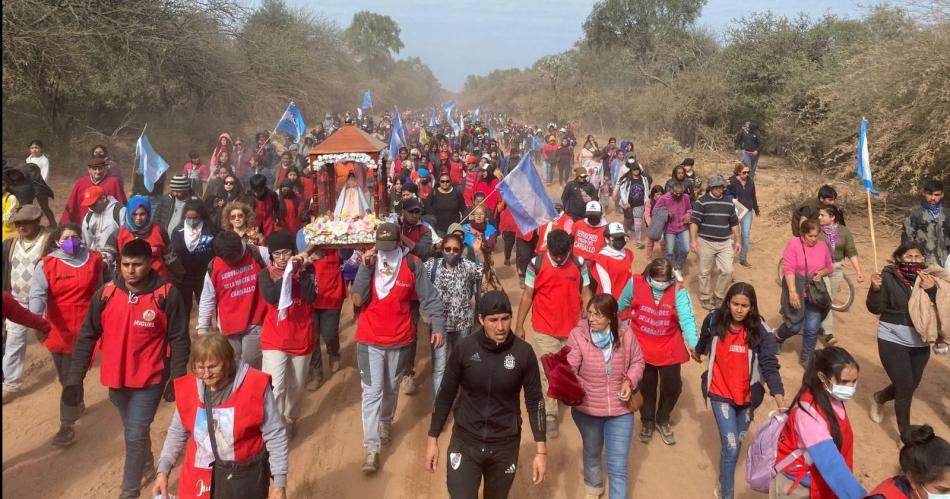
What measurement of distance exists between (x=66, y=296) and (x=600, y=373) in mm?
4378

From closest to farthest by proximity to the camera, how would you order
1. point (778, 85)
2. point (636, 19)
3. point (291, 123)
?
point (291, 123) < point (778, 85) < point (636, 19)

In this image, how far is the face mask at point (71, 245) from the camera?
483 cm

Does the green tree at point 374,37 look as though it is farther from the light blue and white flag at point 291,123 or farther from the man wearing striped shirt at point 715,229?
the man wearing striped shirt at point 715,229

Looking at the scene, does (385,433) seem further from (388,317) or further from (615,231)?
(615,231)

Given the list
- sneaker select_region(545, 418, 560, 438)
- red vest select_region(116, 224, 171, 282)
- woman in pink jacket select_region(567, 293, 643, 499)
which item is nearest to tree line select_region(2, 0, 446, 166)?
red vest select_region(116, 224, 171, 282)

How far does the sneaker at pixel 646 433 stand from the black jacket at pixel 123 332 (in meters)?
3.78

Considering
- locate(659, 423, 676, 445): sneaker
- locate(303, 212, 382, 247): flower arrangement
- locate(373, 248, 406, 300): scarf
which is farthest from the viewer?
locate(303, 212, 382, 247): flower arrangement

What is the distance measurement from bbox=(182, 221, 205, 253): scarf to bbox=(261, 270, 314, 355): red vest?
1778 millimetres

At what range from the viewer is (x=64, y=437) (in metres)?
4.96

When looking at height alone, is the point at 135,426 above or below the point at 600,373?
below

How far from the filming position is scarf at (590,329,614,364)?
3873 millimetres

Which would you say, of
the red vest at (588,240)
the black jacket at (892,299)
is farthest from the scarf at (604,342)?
the black jacket at (892,299)

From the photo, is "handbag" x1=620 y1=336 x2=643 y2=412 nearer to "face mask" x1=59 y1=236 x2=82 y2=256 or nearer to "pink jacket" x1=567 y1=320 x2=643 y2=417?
"pink jacket" x1=567 y1=320 x2=643 y2=417

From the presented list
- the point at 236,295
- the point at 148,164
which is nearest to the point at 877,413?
the point at 236,295
